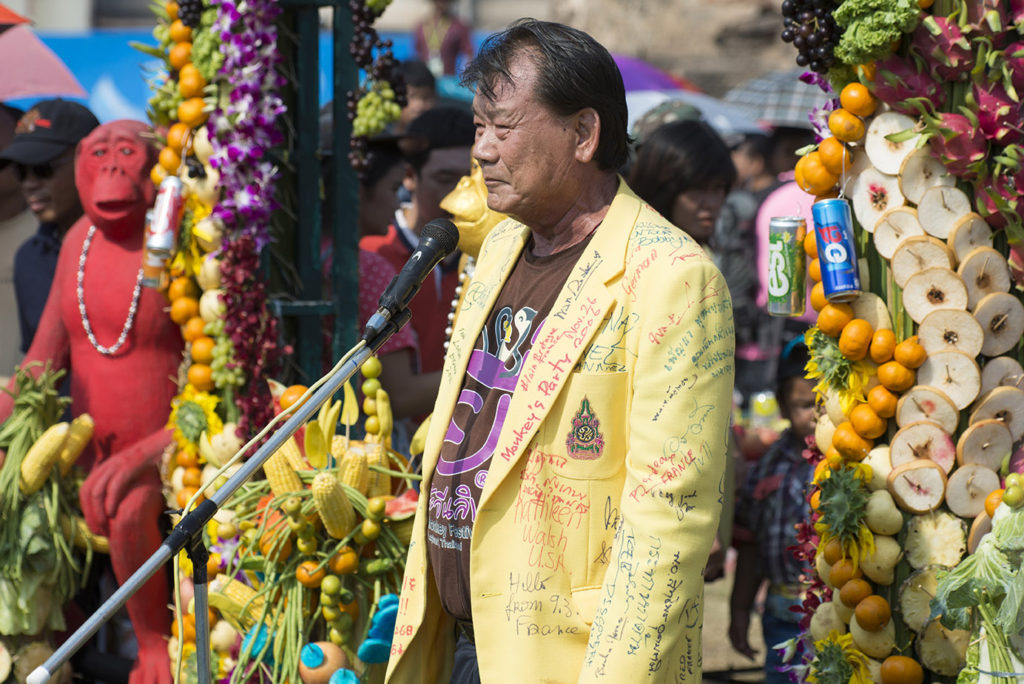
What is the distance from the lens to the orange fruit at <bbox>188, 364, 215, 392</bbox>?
150 inches

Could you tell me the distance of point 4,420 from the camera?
13.4 ft

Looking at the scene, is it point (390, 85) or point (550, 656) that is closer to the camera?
point (550, 656)

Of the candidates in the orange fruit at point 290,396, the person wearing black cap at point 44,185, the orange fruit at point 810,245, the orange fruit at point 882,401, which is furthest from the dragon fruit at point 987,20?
the person wearing black cap at point 44,185

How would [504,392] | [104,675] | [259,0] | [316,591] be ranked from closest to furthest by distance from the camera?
1. [504,392]
2. [316,591]
3. [259,0]
4. [104,675]

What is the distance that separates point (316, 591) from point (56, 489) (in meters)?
1.27

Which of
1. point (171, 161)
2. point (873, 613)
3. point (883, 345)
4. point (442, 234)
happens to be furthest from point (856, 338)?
point (171, 161)

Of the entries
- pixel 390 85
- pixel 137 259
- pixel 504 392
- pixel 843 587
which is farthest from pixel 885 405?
pixel 137 259

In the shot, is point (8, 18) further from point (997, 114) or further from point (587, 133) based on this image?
point (997, 114)

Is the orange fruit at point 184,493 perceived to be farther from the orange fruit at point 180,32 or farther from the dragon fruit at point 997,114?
the dragon fruit at point 997,114

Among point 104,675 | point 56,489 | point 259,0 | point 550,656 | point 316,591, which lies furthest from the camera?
point 104,675

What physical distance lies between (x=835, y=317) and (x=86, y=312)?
2.51 m

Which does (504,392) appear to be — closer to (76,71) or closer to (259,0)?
(259,0)

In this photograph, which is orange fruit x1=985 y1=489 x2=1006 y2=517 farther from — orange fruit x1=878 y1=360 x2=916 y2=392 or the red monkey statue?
the red monkey statue

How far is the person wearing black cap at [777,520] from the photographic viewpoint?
4254 mm
